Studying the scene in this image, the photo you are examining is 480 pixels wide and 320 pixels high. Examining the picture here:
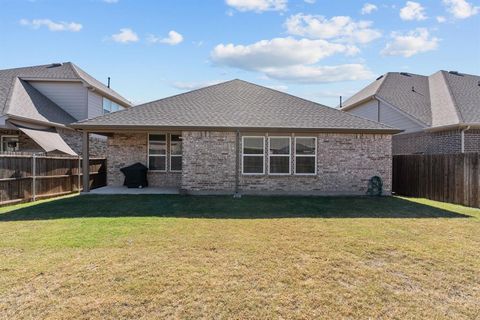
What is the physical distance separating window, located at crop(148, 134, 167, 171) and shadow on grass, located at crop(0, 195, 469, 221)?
3.31m

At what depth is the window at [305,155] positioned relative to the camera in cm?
1312

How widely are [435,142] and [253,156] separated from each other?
946 centimetres

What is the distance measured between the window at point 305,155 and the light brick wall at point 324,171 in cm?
20

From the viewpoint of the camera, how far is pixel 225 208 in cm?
1011

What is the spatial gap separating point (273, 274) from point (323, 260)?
3.60ft

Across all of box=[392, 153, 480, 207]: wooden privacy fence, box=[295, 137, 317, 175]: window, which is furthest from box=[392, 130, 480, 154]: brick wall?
box=[295, 137, 317, 175]: window

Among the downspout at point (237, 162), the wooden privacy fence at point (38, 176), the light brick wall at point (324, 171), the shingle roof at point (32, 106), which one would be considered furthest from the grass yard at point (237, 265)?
the shingle roof at point (32, 106)

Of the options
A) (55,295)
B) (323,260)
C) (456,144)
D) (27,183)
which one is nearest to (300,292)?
(323,260)

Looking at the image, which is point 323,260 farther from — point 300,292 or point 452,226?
point 452,226

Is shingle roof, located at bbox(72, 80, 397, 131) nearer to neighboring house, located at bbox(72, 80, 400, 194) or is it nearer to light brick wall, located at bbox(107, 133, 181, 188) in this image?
neighboring house, located at bbox(72, 80, 400, 194)

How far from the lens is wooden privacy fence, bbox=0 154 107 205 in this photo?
10.4m

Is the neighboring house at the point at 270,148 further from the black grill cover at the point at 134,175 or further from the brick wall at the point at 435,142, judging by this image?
the brick wall at the point at 435,142

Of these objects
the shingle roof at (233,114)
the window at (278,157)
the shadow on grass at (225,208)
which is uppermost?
the shingle roof at (233,114)

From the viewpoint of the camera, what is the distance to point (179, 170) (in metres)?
15.4
